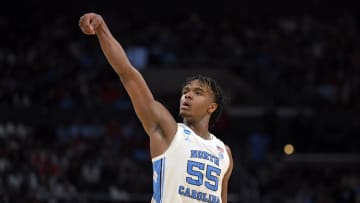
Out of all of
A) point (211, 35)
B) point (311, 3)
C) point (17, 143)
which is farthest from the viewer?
point (311, 3)

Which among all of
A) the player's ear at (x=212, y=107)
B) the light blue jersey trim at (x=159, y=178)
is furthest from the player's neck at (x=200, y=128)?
the light blue jersey trim at (x=159, y=178)

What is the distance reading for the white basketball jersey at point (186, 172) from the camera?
5.22 meters

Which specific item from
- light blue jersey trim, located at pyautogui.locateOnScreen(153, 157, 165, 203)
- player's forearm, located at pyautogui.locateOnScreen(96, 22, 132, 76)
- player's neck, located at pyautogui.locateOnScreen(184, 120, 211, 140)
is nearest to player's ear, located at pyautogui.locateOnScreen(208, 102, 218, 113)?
player's neck, located at pyautogui.locateOnScreen(184, 120, 211, 140)

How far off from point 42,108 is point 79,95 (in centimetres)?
102

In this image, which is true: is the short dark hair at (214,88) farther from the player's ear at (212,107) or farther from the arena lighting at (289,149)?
the arena lighting at (289,149)

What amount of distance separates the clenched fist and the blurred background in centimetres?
797

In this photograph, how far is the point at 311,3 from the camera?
21953 millimetres

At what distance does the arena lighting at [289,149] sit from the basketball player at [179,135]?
10.6 metres

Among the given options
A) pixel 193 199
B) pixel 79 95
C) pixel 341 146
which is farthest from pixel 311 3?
pixel 193 199

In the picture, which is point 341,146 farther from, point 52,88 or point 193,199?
point 193,199

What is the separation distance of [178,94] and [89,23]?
1391cm

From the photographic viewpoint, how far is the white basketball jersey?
5219mm

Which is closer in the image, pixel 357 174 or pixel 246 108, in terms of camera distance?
pixel 357 174

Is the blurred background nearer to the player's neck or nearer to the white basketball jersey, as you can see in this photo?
the player's neck
